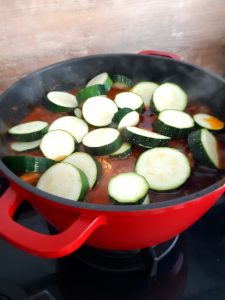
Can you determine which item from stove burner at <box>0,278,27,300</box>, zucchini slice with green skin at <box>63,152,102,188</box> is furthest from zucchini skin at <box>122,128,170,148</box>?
stove burner at <box>0,278,27,300</box>

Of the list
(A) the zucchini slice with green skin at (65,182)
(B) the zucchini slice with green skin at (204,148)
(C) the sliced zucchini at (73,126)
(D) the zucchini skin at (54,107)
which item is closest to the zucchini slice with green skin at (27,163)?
(A) the zucchini slice with green skin at (65,182)

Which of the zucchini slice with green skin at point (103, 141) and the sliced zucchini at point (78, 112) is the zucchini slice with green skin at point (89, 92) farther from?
the zucchini slice with green skin at point (103, 141)

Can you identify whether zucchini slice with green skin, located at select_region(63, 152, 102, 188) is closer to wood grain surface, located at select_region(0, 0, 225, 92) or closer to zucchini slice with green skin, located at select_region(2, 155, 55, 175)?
zucchini slice with green skin, located at select_region(2, 155, 55, 175)

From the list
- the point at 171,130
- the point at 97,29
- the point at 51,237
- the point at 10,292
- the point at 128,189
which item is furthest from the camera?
the point at 97,29

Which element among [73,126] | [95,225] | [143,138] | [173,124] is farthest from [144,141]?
[95,225]

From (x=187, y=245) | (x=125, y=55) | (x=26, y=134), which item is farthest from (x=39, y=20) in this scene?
(x=187, y=245)

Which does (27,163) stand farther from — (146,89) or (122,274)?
(146,89)
